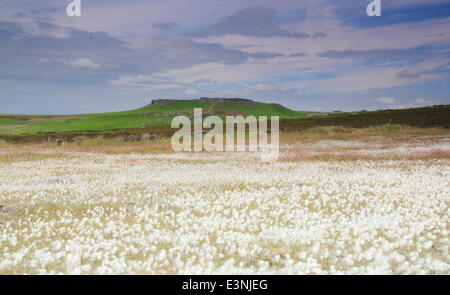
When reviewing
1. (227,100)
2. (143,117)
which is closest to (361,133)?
(143,117)

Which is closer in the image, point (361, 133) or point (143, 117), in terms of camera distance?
point (361, 133)

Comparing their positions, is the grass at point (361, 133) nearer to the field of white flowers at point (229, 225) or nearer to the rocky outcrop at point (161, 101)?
the field of white flowers at point (229, 225)

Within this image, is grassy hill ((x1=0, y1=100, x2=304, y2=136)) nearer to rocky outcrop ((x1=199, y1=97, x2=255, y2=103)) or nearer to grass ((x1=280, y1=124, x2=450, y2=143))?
rocky outcrop ((x1=199, y1=97, x2=255, y2=103))

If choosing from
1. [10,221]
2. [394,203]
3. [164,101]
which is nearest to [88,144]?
[10,221]

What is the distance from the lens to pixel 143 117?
14000cm

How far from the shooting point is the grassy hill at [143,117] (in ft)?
397

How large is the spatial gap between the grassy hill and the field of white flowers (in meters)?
101

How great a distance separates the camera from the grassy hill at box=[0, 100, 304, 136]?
120875mm

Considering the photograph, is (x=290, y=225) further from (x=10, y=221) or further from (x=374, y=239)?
(x=10, y=221)

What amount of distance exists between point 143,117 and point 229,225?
133719mm

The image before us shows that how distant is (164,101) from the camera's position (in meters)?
180

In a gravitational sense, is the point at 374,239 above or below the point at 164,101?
below

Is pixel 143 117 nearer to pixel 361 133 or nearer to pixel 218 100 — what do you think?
pixel 218 100
